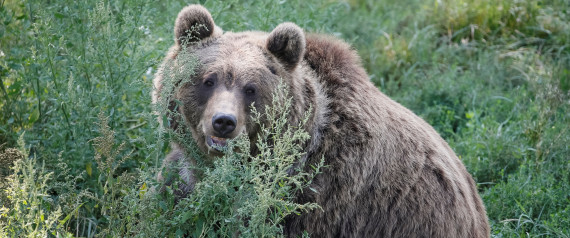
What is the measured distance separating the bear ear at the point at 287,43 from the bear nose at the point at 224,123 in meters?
0.75

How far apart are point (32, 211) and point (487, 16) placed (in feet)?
21.3

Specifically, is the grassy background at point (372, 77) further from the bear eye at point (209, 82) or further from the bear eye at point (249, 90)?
the bear eye at point (249, 90)

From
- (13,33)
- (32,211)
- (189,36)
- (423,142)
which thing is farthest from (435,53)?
(32,211)

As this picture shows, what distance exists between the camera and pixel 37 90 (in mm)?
5246

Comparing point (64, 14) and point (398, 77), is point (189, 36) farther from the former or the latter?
point (398, 77)

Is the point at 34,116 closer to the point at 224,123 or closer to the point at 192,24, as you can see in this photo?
the point at 192,24

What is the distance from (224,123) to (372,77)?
13.3 ft

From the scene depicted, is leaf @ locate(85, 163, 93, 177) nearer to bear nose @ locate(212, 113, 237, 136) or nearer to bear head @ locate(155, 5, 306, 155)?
bear head @ locate(155, 5, 306, 155)

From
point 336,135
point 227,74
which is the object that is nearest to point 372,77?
point 336,135

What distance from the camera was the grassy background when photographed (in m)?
4.87

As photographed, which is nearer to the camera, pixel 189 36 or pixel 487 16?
pixel 189 36

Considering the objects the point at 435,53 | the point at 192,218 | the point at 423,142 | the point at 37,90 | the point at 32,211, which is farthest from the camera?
the point at 435,53

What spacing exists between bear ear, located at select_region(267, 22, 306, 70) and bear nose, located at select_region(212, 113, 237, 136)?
2.46ft

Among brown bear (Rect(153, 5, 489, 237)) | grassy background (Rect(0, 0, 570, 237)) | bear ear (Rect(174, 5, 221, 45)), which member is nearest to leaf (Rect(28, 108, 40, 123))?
grassy background (Rect(0, 0, 570, 237))
